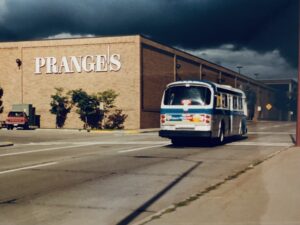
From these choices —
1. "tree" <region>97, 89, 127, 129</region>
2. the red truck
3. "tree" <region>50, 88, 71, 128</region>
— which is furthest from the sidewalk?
"tree" <region>50, 88, 71, 128</region>

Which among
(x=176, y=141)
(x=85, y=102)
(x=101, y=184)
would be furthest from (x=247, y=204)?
(x=85, y=102)

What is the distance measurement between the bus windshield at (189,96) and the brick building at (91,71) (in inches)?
914

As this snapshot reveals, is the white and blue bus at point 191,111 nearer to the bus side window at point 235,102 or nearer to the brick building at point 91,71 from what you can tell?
the bus side window at point 235,102

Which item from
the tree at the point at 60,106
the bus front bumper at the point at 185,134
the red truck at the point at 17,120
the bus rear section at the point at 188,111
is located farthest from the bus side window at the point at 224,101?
the tree at the point at 60,106

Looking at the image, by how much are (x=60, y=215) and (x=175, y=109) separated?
12731 millimetres

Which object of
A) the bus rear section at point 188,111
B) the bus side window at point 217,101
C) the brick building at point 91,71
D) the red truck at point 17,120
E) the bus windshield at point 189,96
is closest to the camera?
the bus rear section at point 188,111

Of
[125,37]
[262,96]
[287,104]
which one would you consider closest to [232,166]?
[125,37]

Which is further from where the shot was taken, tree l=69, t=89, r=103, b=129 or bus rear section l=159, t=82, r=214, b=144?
tree l=69, t=89, r=103, b=129

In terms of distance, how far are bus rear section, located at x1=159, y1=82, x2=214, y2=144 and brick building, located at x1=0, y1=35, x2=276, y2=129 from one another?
23268 mm

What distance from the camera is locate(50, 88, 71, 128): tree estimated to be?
1745 inches

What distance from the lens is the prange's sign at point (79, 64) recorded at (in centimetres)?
4384

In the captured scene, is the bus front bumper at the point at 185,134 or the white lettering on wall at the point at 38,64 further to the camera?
the white lettering on wall at the point at 38,64

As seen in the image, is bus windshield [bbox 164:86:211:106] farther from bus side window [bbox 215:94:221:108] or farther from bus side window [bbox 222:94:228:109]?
bus side window [bbox 222:94:228:109]

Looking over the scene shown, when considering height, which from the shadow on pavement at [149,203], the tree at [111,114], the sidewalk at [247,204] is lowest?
the shadow on pavement at [149,203]
